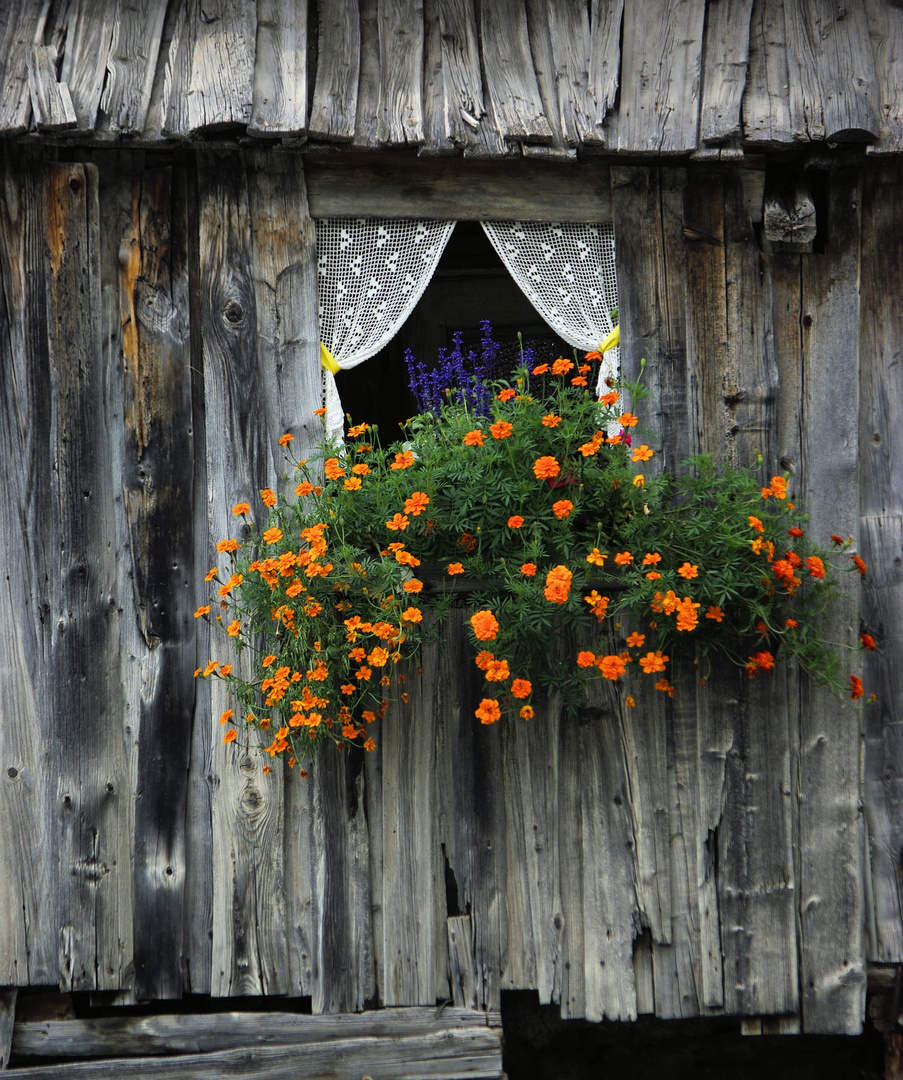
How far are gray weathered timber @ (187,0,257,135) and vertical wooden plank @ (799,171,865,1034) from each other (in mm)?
1836

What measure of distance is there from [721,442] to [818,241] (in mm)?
732

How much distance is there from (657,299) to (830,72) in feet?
2.77

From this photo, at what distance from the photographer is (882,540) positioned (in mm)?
2914

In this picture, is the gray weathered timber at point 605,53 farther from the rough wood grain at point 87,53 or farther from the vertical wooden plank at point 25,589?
the vertical wooden plank at point 25,589

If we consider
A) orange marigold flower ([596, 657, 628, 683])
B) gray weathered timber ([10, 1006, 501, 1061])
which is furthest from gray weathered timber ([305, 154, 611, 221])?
gray weathered timber ([10, 1006, 501, 1061])

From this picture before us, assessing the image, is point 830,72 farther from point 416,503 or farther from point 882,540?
point 416,503

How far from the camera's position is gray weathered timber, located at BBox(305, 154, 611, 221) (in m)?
2.80

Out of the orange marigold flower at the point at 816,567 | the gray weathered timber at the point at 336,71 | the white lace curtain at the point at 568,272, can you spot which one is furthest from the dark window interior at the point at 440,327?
the orange marigold flower at the point at 816,567

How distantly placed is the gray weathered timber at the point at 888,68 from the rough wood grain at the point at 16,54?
2534 mm

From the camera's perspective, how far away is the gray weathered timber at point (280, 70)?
2584 millimetres

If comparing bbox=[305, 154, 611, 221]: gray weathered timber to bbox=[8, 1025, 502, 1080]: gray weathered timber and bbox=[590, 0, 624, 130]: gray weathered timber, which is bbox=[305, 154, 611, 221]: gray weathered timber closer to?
bbox=[590, 0, 624, 130]: gray weathered timber

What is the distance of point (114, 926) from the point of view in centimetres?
281

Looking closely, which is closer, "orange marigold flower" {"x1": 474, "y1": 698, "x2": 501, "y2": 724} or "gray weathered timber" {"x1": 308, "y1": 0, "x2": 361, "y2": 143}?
"orange marigold flower" {"x1": 474, "y1": 698, "x2": 501, "y2": 724}

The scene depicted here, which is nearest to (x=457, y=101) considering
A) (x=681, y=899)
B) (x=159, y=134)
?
(x=159, y=134)
